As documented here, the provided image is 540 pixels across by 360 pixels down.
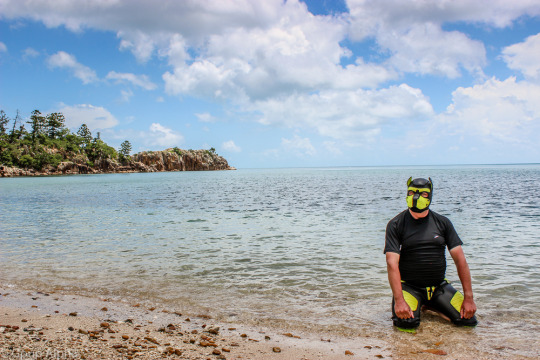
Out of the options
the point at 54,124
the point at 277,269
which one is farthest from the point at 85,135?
the point at 277,269

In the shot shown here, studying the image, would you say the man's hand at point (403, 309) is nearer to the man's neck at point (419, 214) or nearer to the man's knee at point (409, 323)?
the man's knee at point (409, 323)

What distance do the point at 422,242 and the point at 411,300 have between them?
109 cm

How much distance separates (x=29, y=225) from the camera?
21250 millimetres

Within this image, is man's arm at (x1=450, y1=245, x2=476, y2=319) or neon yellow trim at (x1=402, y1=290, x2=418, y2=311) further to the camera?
neon yellow trim at (x1=402, y1=290, x2=418, y2=311)

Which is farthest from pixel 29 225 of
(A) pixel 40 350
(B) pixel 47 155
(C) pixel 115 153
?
(C) pixel 115 153

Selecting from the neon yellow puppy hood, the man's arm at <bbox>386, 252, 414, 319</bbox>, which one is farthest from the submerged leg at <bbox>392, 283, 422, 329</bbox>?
the neon yellow puppy hood

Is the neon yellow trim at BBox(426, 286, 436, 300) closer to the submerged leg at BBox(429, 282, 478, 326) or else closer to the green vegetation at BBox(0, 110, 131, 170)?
the submerged leg at BBox(429, 282, 478, 326)

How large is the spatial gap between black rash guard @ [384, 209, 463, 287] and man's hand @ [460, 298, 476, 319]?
1.92ft

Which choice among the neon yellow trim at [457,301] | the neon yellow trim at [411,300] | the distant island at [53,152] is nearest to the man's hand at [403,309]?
the neon yellow trim at [411,300]

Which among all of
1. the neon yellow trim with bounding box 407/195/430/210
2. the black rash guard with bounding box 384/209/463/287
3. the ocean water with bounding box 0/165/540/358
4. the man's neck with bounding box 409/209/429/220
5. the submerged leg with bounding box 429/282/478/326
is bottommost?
the ocean water with bounding box 0/165/540/358

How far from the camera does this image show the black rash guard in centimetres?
669

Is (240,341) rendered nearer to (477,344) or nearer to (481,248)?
(477,344)

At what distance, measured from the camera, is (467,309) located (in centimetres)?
651

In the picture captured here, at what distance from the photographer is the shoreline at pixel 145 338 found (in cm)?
533
